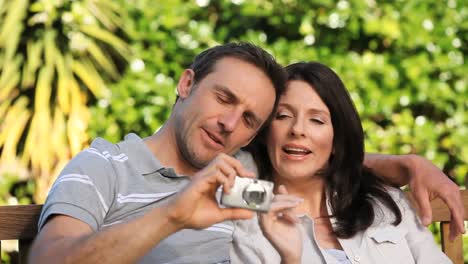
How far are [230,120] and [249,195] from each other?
2.28ft

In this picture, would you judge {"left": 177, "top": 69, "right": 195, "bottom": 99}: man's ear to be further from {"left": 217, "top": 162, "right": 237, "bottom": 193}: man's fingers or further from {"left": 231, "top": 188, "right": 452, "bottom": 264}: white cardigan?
{"left": 217, "top": 162, "right": 237, "bottom": 193}: man's fingers

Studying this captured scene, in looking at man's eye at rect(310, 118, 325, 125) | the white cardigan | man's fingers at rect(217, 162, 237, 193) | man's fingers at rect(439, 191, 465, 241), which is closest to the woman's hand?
man's fingers at rect(217, 162, 237, 193)

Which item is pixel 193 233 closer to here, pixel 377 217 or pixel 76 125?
pixel 377 217

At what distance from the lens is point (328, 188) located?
11.4 ft

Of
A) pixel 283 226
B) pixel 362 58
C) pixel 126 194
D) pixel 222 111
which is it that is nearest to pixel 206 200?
pixel 283 226

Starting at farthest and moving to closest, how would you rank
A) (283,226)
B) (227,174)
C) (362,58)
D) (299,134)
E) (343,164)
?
(362,58), (343,164), (299,134), (283,226), (227,174)

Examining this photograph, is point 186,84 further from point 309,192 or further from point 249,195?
point 249,195

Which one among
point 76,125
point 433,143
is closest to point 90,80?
point 76,125

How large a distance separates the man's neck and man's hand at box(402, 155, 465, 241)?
80 cm

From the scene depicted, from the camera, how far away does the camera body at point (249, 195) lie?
2.40m

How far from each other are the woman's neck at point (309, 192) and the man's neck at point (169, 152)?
410 mm

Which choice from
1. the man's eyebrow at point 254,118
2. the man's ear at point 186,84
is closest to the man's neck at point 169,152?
the man's ear at point 186,84

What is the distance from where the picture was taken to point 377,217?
337 cm

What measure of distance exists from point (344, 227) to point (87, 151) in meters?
0.99
